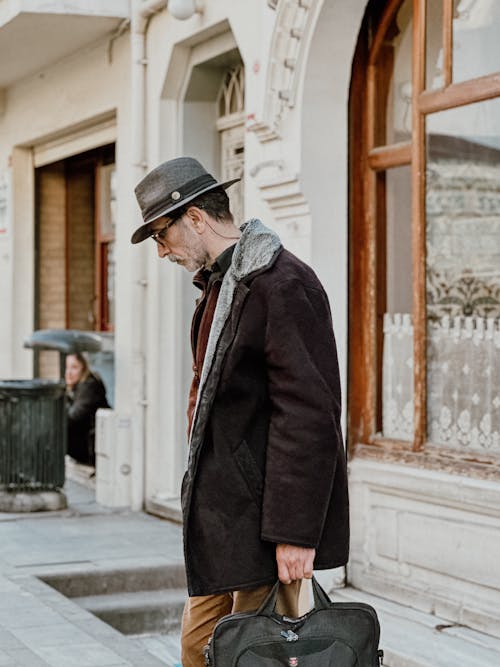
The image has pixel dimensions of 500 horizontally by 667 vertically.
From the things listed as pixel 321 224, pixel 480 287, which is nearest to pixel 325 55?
pixel 321 224

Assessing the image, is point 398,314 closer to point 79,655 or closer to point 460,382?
point 460,382

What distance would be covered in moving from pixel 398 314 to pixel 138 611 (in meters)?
2.19

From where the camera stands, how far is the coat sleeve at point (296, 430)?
369 cm

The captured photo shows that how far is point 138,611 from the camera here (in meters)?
7.54

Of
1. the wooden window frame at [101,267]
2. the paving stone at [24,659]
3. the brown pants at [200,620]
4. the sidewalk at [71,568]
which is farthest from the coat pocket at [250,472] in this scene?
the wooden window frame at [101,267]

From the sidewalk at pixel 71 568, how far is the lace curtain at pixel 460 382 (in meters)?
1.82

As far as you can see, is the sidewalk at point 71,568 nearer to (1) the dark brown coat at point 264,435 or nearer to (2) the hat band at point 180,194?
(1) the dark brown coat at point 264,435

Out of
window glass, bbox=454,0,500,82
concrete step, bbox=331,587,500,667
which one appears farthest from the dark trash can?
window glass, bbox=454,0,500,82

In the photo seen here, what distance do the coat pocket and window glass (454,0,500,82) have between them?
348cm

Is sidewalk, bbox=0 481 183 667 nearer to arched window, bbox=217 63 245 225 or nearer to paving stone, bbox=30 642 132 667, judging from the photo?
paving stone, bbox=30 642 132 667

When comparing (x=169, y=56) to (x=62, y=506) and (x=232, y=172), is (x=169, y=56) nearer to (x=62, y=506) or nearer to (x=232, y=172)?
(x=232, y=172)

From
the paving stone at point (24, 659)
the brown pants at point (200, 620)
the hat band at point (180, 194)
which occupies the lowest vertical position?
the paving stone at point (24, 659)

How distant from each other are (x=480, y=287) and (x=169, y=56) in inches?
155

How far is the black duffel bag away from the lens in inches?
142
